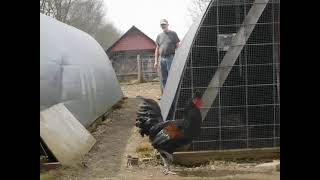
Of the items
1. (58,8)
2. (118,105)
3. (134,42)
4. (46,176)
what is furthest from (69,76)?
(134,42)

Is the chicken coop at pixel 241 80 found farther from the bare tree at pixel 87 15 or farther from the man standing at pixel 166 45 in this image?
the bare tree at pixel 87 15

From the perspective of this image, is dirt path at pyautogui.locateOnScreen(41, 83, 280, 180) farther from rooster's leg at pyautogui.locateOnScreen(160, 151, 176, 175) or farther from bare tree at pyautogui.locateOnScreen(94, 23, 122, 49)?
bare tree at pyautogui.locateOnScreen(94, 23, 122, 49)

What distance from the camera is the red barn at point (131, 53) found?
2183 cm

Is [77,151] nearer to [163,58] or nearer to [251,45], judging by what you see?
[251,45]

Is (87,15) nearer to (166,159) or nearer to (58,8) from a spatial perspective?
(58,8)

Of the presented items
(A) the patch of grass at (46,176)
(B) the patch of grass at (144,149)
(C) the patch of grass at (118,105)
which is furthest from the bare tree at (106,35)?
(A) the patch of grass at (46,176)

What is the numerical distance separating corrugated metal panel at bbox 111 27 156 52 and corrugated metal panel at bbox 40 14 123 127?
19.9m

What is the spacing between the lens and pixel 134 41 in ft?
99.8

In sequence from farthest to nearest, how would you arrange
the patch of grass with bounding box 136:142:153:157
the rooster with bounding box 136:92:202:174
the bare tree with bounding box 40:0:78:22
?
the bare tree with bounding box 40:0:78:22
the patch of grass with bounding box 136:142:153:157
the rooster with bounding box 136:92:202:174

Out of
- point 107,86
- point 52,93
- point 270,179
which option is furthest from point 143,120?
point 107,86

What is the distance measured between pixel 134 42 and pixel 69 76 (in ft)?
77.6

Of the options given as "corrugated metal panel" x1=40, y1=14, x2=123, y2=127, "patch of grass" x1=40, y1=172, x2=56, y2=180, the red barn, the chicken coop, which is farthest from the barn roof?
"patch of grass" x1=40, y1=172, x2=56, y2=180

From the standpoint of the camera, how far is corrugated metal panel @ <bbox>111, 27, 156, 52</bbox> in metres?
29.6
